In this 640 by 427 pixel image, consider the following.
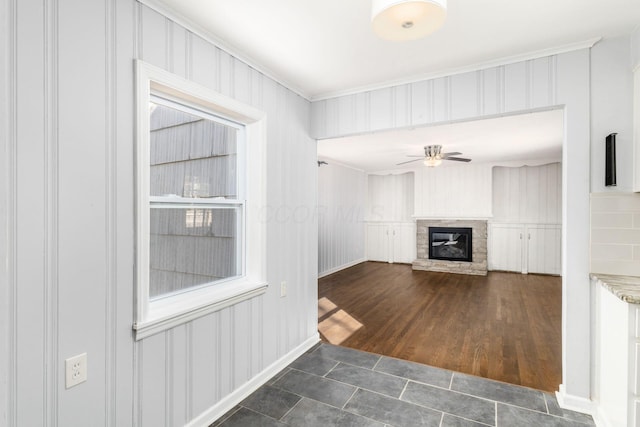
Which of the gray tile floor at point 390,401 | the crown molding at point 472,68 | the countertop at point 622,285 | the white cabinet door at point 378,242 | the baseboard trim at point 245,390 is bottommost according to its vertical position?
the gray tile floor at point 390,401

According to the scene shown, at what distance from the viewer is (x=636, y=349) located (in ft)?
5.11

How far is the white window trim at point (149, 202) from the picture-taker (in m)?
1.63

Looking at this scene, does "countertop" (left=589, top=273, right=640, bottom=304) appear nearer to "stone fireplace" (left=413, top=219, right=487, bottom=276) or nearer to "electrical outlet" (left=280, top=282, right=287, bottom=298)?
"electrical outlet" (left=280, top=282, right=287, bottom=298)

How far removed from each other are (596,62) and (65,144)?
301cm

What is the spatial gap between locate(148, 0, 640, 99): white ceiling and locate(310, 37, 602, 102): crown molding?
17mm

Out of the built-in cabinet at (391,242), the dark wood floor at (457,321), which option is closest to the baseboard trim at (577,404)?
the dark wood floor at (457,321)

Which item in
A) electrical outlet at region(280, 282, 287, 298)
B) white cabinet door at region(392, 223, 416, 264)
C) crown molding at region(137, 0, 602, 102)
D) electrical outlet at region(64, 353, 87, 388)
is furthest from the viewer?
white cabinet door at region(392, 223, 416, 264)

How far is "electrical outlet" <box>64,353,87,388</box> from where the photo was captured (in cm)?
137

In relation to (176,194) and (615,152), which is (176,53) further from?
(615,152)

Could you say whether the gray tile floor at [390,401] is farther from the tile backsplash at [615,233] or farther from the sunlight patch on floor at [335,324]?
the tile backsplash at [615,233]

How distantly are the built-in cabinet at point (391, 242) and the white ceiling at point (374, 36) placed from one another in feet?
18.6

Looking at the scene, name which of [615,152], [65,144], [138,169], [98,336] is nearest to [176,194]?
[138,169]

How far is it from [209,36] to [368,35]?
993 mm

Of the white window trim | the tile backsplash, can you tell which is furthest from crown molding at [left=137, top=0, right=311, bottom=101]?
the tile backsplash
